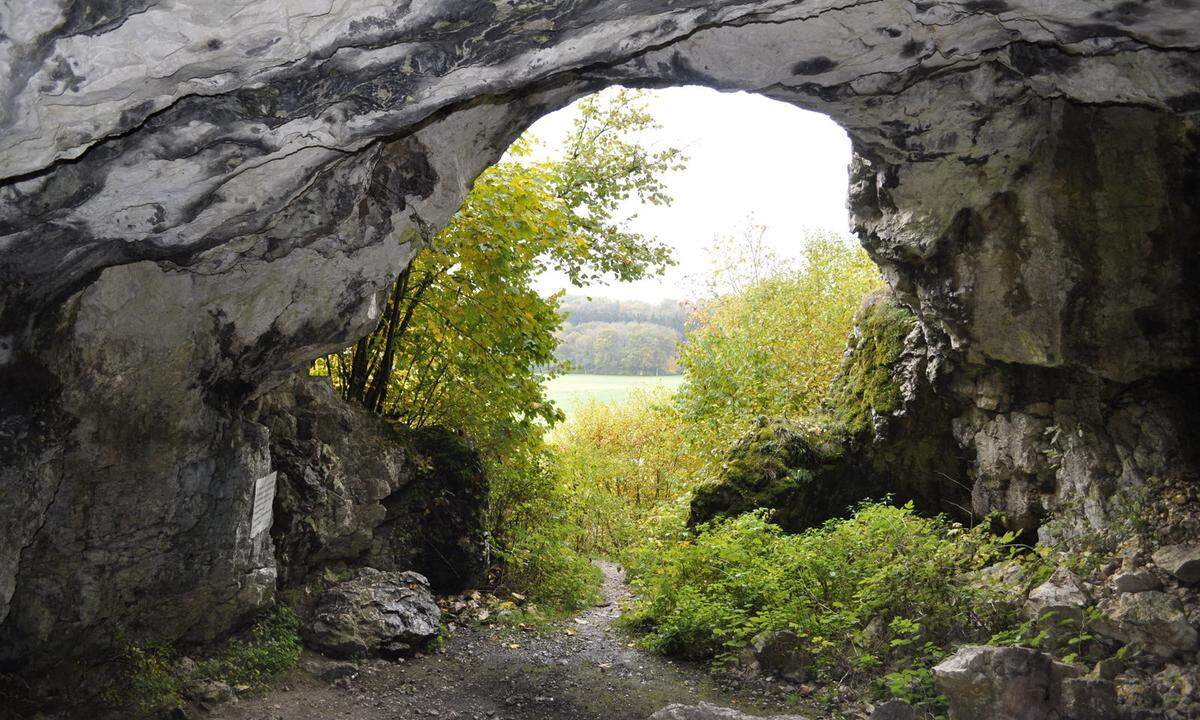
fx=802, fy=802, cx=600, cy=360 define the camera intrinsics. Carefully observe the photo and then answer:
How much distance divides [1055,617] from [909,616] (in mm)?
1097

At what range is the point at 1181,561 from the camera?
6008mm

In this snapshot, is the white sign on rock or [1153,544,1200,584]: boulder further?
the white sign on rock

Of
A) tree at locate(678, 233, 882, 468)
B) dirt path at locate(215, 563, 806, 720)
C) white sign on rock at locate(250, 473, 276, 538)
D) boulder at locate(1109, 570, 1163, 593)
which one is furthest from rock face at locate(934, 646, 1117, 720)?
tree at locate(678, 233, 882, 468)

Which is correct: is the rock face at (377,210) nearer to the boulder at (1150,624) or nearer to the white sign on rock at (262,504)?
the white sign on rock at (262,504)

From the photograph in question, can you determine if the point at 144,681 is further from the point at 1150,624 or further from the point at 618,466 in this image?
the point at 618,466

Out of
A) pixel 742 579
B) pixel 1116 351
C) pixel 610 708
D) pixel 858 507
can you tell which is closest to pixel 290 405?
pixel 610 708

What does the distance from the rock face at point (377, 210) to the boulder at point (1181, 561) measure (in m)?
0.89

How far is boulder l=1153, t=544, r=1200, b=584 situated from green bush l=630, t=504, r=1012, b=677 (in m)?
1.16

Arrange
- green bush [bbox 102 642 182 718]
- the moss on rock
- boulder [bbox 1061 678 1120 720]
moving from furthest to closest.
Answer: the moss on rock → green bush [bbox 102 642 182 718] → boulder [bbox 1061 678 1120 720]

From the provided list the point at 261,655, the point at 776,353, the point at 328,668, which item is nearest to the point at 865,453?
the point at 776,353

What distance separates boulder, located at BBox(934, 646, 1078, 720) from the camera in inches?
203

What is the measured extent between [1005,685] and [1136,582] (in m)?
1.75

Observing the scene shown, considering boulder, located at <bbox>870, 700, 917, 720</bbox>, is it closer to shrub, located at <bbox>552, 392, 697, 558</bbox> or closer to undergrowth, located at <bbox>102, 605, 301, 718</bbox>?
undergrowth, located at <bbox>102, 605, 301, 718</bbox>

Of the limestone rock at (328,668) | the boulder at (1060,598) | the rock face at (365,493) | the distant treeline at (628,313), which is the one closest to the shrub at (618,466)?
the rock face at (365,493)
